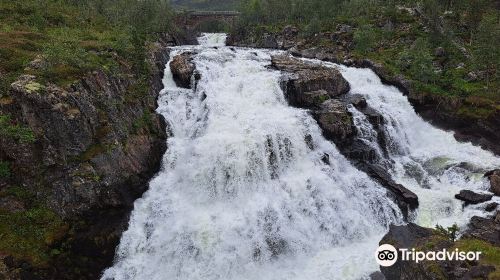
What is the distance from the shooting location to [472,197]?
3014 cm

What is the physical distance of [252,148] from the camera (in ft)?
107

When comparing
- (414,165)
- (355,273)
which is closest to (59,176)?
(355,273)

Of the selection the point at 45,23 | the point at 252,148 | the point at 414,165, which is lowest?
the point at 414,165

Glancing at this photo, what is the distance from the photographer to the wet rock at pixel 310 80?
43.8 m

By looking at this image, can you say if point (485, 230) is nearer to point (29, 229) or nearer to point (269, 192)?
point (269, 192)

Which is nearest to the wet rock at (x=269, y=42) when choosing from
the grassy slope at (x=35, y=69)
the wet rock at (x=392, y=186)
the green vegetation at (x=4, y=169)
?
the grassy slope at (x=35, y=69)

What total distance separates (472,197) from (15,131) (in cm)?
3473

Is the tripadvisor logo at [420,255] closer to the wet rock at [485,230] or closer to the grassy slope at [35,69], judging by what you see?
the wet rock at [485,230]

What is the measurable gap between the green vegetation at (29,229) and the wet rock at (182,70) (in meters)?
23.7

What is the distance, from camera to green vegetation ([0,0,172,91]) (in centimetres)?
3106

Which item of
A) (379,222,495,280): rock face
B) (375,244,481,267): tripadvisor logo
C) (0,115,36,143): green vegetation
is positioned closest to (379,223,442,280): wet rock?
(379,222,495,280): rock face

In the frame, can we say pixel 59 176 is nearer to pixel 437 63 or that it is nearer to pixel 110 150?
pixel 110 150

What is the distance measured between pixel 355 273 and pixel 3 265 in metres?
21.5

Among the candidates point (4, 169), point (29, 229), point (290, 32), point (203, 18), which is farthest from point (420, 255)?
point (203, 18)
